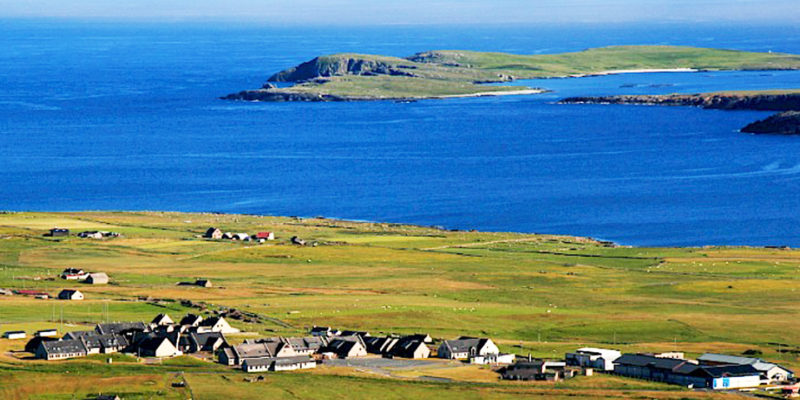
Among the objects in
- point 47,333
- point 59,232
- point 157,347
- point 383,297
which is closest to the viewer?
point 157,347

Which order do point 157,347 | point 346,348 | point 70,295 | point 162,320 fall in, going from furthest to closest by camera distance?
point 70,295 → point 162,320 → point 346,348 → point 157,347

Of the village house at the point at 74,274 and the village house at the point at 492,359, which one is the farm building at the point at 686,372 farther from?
the village house at the point at 74,274

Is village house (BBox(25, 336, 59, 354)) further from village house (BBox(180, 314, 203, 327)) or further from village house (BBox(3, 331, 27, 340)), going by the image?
village house (BBox(180, 314, 203, 327))

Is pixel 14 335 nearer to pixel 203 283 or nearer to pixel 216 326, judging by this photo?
pixel 216 326

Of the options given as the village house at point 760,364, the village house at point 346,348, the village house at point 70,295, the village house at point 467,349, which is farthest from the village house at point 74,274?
the village house at point 760,364

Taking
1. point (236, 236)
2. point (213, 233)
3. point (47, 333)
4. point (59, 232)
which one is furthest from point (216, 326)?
point (59, 232)
